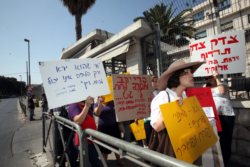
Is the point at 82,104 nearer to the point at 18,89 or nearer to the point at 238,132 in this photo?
the point at 238,132

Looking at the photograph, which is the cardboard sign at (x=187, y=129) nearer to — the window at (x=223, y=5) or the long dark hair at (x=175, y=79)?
the long dark hair at (x=175, y=79)

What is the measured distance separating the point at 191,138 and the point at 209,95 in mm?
1204

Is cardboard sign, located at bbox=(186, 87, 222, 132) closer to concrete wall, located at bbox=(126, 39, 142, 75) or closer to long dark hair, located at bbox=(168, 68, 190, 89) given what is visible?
long dark hair, located at bbox=(168, 68, 190, 89)

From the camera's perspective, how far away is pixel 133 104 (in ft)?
7.93

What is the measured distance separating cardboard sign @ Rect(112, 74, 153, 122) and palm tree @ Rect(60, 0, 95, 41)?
464 inches

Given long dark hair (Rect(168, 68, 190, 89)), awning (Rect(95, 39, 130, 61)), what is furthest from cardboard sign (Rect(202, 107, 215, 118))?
awning (Rect(95, 39, 130, 61))

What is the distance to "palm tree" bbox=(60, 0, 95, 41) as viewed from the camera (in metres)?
12.4

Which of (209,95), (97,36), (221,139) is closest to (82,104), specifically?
(209,95)

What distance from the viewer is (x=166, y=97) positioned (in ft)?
4.69

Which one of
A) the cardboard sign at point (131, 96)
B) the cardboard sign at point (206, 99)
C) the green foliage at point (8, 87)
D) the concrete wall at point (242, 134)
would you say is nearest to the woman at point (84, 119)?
the cardboard sign at point (131, 96)

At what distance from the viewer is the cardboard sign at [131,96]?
2.27 metres

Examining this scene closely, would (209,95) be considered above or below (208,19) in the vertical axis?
below

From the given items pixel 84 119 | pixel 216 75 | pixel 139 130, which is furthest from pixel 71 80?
pixel 216 75

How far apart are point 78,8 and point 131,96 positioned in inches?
522
